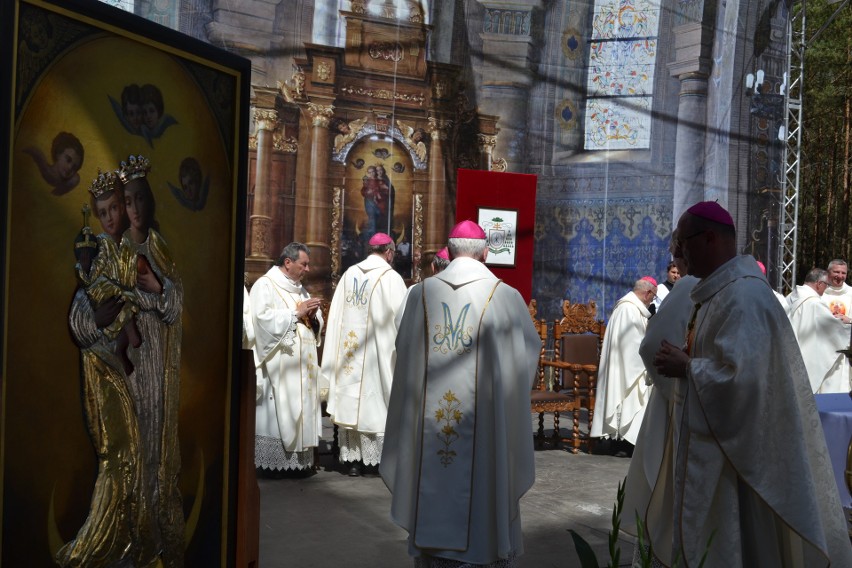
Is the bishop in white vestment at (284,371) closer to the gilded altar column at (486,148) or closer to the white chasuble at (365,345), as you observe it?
→ the white chasuble at (365,345)

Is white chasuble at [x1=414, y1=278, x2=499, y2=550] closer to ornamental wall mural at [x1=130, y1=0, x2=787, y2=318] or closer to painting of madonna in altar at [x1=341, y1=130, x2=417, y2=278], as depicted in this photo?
ornamental wall mural at [x1=130, y1=0, x2=787, y2=318]

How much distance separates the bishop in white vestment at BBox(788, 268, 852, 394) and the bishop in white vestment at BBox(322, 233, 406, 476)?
4784mm

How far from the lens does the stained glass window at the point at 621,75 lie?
45.3 ft

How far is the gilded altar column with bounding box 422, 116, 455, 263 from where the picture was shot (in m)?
12.6

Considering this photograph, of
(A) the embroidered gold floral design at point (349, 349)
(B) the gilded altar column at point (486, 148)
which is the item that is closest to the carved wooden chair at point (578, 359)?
(A) the embroidered gold floral design at point (349, 349)

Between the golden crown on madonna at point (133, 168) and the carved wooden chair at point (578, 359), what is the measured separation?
701 centimetres

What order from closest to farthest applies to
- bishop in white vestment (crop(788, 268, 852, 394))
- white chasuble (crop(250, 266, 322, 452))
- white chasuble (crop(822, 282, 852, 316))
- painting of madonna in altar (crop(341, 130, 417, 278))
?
white chasuble (crop(250, 266, 322, 452)) < bishop in white vestment (crop(788, 268, 852, 394)) < white chasuble (crop(822, 282, 852, 316)) < painting of madonna in altar (crop(341, 130, 417, 278))

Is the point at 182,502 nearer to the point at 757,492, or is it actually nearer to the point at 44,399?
the point at 44,399

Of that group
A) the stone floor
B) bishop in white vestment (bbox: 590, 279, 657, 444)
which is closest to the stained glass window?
bishop in white vestment (bbox: 590, 279, 657, 444)

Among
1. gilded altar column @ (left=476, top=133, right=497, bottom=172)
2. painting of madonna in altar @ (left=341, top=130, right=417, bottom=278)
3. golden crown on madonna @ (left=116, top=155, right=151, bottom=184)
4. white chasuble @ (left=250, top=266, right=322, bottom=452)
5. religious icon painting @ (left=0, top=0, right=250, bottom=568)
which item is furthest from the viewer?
gilded altar column @ (left=476, top=133, right=497, bottom=172)

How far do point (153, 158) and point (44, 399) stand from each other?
2.24ft

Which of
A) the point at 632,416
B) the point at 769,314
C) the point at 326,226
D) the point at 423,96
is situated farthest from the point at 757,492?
the point at 423,96

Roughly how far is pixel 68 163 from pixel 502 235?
6.29 meters

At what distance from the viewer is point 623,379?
866 centimetres
